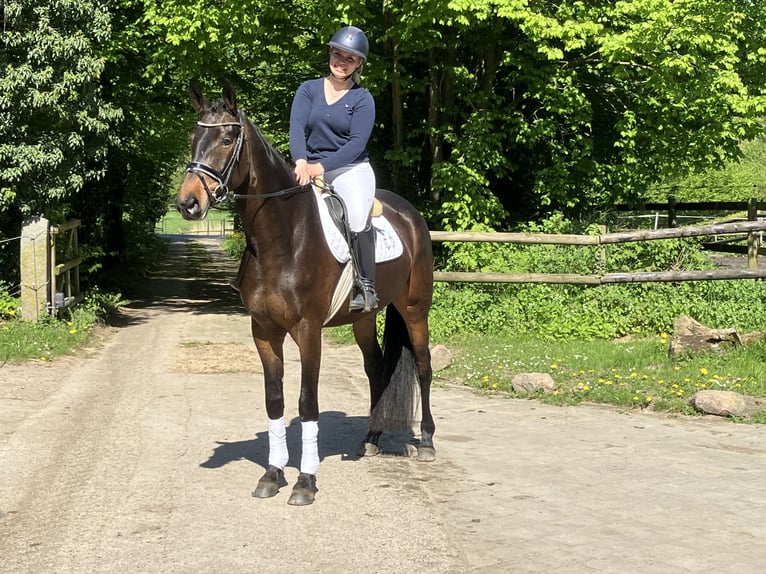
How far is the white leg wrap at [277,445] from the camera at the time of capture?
250 inches

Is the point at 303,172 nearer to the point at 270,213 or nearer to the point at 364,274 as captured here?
the point at 270,213

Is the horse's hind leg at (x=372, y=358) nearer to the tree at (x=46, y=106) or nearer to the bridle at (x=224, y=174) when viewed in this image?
the bridle at (x=224, y=174)

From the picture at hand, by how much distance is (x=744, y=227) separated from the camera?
1265 cm

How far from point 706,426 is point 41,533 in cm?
595

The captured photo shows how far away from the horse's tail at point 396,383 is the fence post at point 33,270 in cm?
806

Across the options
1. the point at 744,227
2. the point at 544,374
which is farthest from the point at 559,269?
the point at 544,374

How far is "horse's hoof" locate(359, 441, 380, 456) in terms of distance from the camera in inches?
295

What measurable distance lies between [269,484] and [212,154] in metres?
2.18

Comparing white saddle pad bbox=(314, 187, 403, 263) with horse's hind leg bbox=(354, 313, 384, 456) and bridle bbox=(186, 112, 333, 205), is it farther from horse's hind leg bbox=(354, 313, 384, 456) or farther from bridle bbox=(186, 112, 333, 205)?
horse's hind leg bbox=(354, 313, 384, 456)

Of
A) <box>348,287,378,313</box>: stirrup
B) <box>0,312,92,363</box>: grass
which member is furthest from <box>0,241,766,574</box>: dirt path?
<box>0,312,92,363</box>: grass

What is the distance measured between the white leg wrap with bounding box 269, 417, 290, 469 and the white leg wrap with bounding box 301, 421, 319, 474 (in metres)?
0.17

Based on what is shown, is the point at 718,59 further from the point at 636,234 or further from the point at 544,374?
the point at 544,374

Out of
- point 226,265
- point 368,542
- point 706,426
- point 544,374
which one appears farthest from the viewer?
point 226,265

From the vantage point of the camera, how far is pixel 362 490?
250 inches
